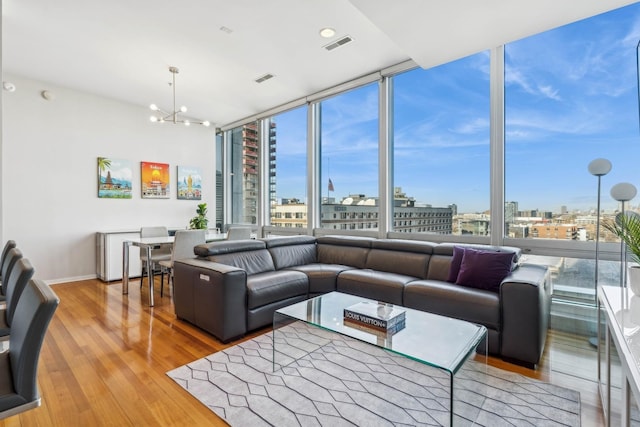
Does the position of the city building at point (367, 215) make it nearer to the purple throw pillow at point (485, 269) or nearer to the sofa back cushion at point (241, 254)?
the purple throw pillow at point (485, 269)

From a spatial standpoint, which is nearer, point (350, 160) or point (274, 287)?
point (274, 287)

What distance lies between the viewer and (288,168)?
19.6ft

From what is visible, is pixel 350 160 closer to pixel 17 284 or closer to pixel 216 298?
pixel 216 298

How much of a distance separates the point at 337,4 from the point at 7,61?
4395 mm

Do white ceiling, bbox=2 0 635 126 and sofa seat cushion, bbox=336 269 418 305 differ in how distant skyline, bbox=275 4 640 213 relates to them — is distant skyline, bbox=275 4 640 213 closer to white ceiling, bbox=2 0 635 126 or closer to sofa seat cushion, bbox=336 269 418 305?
white ceiling, bbox=2 0 635 126

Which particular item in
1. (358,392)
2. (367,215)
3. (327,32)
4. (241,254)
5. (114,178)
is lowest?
(358,392)

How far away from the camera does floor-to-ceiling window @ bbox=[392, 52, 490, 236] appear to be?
12.0 feet

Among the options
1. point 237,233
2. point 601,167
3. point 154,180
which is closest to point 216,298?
point 237,233

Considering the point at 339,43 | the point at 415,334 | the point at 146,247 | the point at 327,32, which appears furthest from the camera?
the point at 146,247

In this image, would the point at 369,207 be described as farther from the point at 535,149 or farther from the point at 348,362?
the point at 348,362

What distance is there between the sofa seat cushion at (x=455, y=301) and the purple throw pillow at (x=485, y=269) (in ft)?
0.31

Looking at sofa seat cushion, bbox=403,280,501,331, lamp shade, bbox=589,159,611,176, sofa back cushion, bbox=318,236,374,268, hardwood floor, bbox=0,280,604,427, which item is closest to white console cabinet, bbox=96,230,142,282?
hardwood floor, bbox=0,280,604,427

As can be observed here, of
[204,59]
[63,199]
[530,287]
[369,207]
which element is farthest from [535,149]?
[63,199]

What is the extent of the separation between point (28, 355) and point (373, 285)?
102 inches
